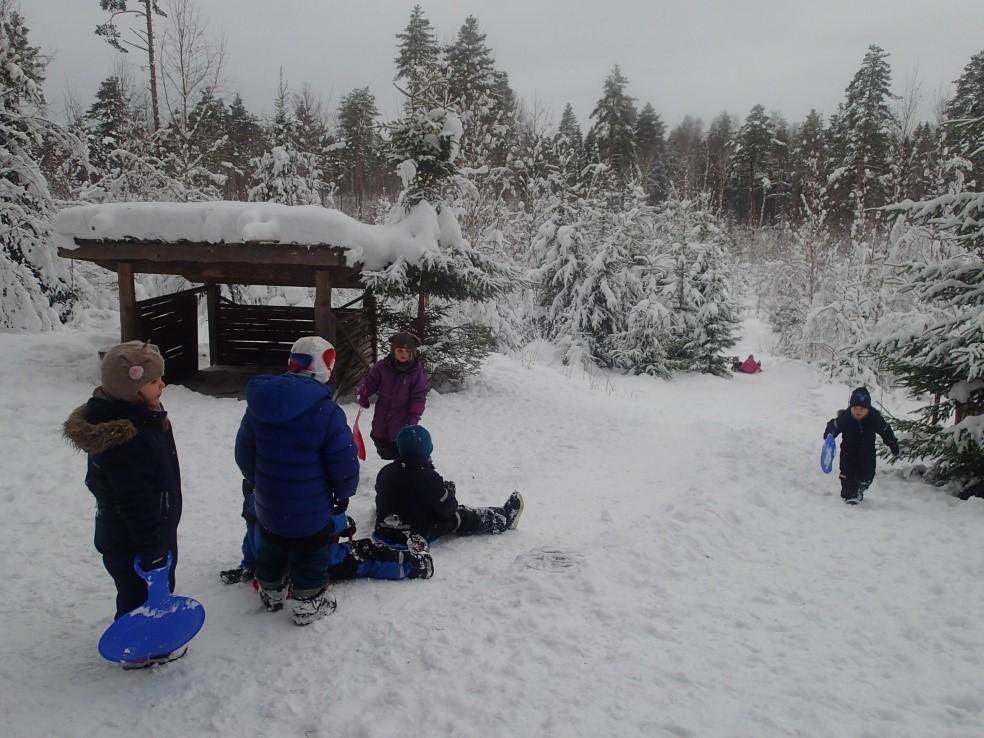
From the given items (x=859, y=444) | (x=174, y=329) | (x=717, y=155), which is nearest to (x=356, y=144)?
(x=717, y=155)

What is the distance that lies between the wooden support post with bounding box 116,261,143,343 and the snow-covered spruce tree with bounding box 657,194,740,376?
1395 centimetres

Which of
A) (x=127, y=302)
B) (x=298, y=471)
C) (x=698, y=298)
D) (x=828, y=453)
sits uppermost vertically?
(x=698, y=298)

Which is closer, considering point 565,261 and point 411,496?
point 411,496

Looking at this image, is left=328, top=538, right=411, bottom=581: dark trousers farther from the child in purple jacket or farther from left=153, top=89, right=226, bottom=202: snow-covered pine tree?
left=153, top=89, right=226, bottom=202: snow-covered pine tree

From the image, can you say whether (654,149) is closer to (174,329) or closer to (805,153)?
(805,153)

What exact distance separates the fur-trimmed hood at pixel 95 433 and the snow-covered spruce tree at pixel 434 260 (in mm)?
6366

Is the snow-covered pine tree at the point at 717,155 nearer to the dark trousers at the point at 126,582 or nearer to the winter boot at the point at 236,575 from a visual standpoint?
the winter boot at the point at 236,575

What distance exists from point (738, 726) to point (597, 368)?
626 inches

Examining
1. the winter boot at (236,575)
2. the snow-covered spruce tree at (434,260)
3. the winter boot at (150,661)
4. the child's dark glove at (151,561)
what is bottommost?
the winter boot at (236,575)

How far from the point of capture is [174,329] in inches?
432

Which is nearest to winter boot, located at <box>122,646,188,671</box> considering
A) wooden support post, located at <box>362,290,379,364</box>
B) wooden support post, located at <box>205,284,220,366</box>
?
wooden support post, located at <box>362,290,379,364</box>

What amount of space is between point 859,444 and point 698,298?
1247 cm

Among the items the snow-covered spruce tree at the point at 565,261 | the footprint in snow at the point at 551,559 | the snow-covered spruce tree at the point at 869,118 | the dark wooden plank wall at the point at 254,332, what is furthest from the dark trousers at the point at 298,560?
the snow-covered spruce tree at the point at 869,118

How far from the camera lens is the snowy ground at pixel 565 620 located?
296 centimetres
